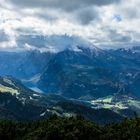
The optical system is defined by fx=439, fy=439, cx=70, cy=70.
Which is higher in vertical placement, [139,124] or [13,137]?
[139,124]

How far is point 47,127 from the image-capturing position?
17300 centimetres

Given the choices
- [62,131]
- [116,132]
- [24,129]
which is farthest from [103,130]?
[24,129]

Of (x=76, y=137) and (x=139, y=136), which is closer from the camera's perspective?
(x=139, y=136)

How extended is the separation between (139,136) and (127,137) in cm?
893

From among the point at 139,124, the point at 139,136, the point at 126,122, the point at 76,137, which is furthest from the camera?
the point at 126,122

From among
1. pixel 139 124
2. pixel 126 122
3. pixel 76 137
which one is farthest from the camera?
pixel 126 122

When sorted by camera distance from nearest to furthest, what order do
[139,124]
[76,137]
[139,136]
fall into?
[139,136] < [76,137] < [139,124]

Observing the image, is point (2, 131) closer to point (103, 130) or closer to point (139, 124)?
point (103, 130)

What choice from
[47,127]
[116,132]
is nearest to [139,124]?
[116,132]

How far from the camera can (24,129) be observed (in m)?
194

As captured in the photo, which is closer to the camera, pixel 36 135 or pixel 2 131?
pixel 36 135

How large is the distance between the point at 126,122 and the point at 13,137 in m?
48.6

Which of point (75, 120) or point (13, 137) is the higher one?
point (75, 120)

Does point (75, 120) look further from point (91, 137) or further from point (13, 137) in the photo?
point (13, 137)
